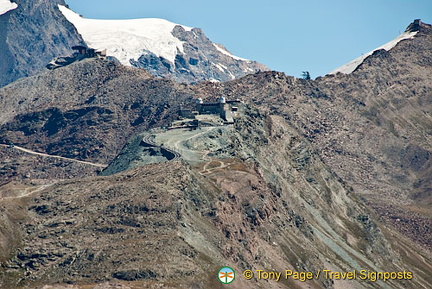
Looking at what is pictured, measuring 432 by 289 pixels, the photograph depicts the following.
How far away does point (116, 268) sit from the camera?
19262 cm

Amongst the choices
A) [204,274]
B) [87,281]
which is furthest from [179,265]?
[87,281]

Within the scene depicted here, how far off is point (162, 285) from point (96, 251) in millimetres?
18605

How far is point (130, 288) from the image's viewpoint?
184 metres

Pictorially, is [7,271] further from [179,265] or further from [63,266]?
[179,265]

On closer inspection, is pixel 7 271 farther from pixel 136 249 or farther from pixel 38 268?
pixel 136 249

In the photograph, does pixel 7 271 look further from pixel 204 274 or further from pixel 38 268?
pixel 204 274

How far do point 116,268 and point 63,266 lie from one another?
482 inches

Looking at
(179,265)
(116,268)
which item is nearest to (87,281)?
(116,268)

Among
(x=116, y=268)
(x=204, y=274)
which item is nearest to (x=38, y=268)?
(x=116, y=268)

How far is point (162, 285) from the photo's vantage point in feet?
619

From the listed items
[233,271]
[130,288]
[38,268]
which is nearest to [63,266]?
[38,268]

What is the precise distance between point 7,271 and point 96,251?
1829cm

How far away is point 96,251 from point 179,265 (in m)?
17.5

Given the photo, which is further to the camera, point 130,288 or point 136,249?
point 136,249
